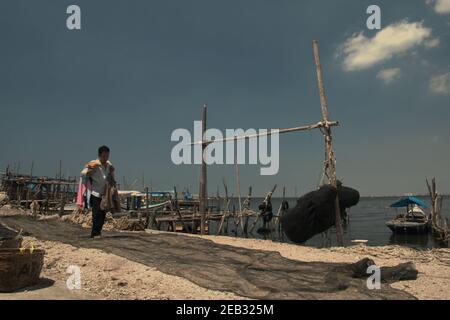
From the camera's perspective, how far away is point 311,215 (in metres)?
9.49

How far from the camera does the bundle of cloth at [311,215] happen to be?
9445 mm

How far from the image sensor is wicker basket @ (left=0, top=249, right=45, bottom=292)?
441 centimetres

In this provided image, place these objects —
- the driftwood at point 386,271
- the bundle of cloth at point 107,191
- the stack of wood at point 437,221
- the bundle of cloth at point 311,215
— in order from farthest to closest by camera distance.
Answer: the stack of wood at point 437,221, the bundle of cloth at point 311,215, the bundle of cloth at point 107,191, the driftwood at point 386,271

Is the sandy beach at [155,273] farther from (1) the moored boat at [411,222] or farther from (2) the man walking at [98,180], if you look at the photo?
(1) the moored boat at [411,222]

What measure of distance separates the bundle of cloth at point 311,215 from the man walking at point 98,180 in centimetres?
460

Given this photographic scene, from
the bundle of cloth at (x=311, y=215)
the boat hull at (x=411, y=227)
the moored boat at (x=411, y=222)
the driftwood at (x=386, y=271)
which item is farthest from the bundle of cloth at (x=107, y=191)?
the boat hull at (x=411, y=227)

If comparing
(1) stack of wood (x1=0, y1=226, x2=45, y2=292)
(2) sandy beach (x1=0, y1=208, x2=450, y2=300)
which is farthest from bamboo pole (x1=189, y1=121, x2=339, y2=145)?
(1) stack of wood (x1=0, y1=226, x2=45, y2=292)

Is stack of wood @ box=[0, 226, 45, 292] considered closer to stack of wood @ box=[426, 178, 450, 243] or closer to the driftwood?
the driftwood

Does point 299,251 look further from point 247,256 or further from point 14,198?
point 14,198

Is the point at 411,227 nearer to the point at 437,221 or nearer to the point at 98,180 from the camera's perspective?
the point at 437,221

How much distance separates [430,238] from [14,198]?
39752mm

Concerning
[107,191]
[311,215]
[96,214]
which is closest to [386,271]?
[311,215]
